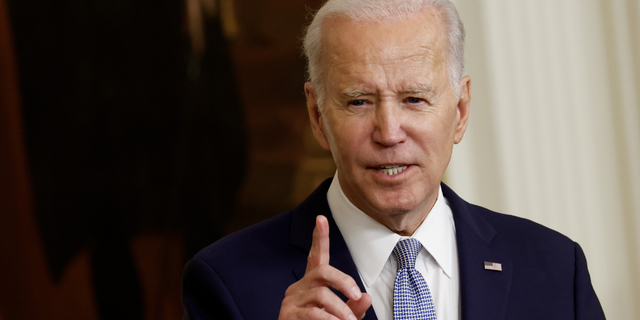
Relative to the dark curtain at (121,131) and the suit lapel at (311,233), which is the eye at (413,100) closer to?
the suit lapel at (311,233)

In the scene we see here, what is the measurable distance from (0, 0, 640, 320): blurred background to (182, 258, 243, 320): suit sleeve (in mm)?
987

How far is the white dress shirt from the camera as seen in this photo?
1.78m

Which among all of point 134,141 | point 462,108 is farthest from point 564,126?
point 134,141

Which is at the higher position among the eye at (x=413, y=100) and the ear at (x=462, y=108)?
the eye at (x=413, y=100)

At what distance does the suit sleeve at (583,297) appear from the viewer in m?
1.90

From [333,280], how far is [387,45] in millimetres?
677

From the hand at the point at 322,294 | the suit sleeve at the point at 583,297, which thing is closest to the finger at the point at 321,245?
the hand at the point at 322,294

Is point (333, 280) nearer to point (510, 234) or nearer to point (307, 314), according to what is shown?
point (307, 314)

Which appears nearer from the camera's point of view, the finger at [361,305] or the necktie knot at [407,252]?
the finger at [361,305]

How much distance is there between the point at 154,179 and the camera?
9.03ft

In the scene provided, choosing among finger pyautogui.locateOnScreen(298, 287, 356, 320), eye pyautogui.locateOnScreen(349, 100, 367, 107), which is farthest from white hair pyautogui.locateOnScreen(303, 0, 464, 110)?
finger pyautogui.locateOnScreen(298, 287, 356, 320)

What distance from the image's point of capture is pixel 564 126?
3.04m

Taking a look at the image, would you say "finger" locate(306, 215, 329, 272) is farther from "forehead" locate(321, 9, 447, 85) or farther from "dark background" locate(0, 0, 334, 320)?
"dark background" locate(0, 0, 334, 320)

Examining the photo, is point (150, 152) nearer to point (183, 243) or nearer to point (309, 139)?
point (183, 243)
